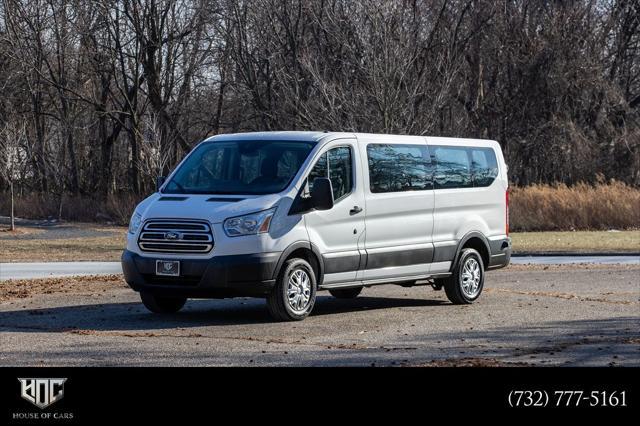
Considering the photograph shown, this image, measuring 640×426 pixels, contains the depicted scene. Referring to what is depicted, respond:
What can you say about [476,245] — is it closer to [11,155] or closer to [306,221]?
[306,221]

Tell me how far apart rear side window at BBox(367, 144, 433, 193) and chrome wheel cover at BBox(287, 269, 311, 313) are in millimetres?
1643

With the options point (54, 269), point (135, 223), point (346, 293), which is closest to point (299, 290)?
point (135, 223)

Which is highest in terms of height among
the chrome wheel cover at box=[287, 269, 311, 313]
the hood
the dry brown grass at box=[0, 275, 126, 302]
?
the hood

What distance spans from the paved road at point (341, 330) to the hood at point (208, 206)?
124cm

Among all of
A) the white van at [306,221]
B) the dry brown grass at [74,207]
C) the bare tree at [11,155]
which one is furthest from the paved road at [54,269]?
the dry brown grass at [74,207]

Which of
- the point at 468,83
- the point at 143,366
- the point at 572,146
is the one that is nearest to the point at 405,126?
the point at 572,146

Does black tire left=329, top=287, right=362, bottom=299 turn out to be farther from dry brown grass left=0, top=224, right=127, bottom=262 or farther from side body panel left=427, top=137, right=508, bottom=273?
dry brown grass left=0, top=224, right=127, bottom=262

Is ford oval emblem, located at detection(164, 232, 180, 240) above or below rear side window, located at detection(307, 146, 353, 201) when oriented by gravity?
below

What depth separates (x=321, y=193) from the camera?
14.0 m

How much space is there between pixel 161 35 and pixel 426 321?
132 ft

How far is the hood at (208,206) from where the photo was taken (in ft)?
44.6

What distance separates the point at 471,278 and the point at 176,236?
4.73 meters

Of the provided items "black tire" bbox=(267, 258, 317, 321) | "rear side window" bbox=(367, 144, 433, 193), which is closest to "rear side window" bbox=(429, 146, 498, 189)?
"rear side window" bbox=(367, 144, 433, 193)

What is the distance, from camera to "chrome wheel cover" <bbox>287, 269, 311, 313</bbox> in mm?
13898
